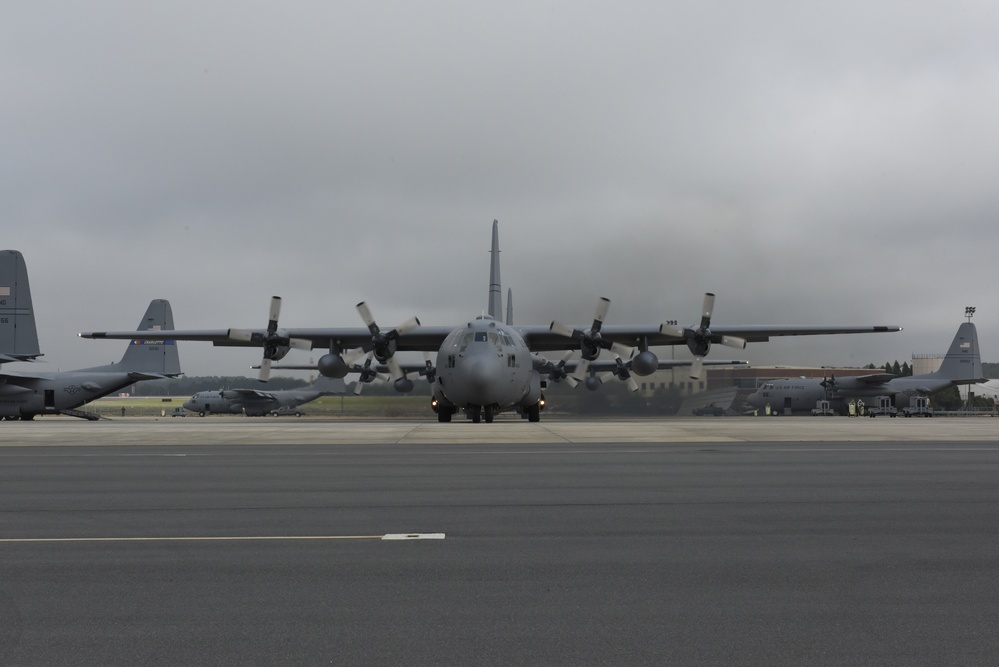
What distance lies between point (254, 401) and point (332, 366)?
5246 cm

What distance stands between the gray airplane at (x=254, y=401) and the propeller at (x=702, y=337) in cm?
5481

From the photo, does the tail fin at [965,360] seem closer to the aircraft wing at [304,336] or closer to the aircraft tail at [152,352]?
the aircraft wing at [304,336]

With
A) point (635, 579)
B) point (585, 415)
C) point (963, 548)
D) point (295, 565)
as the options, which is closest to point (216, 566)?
point (295, 565)

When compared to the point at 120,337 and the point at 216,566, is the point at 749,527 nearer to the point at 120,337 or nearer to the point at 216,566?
the point at 216,566

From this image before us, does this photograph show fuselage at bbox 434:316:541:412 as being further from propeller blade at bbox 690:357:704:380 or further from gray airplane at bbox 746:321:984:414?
gray airplane at bbox 746:321:984:414

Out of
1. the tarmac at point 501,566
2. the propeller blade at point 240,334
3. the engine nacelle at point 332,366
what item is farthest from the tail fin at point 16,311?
the tarmac at point 501,566

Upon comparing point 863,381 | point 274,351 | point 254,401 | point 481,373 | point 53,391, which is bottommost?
point 254,401

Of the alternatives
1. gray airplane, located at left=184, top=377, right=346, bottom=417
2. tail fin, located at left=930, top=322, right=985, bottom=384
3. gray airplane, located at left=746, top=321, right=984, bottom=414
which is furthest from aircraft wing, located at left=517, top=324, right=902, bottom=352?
gray airplane, located at left=184, top=377, right=346, bottom=417

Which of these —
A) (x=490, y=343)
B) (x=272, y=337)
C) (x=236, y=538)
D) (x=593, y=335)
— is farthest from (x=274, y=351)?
(x=236, y=538)

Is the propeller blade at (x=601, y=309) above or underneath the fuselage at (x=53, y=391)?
above

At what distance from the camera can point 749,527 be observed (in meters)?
8.13

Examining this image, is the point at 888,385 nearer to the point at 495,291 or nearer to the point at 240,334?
the point at 495,291

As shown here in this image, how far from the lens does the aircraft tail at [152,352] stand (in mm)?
55375

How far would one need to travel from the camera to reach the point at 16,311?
152ft
